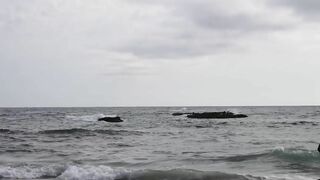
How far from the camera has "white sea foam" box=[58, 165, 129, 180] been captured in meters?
13.6

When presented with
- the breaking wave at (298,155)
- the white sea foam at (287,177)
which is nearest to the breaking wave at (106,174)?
the white sea foam at (287,177)

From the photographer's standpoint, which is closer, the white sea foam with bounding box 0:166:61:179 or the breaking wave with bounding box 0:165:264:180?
the breaking wave with bounding box 0:165:264:180

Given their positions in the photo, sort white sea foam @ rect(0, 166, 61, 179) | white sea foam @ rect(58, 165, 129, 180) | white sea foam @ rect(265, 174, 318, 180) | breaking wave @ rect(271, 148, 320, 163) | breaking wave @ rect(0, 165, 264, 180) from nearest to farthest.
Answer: white sea foam @ rect(265, 174, 318, 180) < breaking wave @ rect(0, 165, 264, 180) < white sea foam @ rect(58, 165, 129, 180) < white sea foam @ rect(0, 166, 61, 179) < breaking wave @ rect(271, 148, 320, 163)

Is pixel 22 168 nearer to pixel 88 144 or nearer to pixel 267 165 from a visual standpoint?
pixel 267 165

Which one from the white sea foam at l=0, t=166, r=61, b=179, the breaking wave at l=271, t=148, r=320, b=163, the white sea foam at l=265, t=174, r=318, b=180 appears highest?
the breaking wave at l=271, t=148, r=320, b=163

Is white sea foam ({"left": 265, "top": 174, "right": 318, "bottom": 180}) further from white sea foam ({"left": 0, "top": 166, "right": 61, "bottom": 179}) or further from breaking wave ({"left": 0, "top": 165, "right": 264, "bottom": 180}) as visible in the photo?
white sea foam ({"left": 0, "top": 166, "right": 61, "bottom": 179})

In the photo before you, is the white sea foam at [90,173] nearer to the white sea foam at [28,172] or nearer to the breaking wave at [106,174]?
the breaking wave at [106,174]

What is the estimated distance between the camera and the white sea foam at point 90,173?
13648 mm

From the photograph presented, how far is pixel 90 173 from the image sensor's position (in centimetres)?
1400

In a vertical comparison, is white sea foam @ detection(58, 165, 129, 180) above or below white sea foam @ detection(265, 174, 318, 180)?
below

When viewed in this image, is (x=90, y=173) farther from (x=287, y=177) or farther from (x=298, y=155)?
(x=298, y=155)

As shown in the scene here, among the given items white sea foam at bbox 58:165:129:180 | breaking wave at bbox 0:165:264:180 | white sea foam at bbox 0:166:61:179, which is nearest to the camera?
breaking wave at bbox 0:165:264:180

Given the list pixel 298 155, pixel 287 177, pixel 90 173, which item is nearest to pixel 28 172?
pixel 90 173

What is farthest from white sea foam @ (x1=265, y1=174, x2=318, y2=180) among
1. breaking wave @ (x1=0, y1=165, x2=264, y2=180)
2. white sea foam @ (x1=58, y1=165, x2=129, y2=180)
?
white sea foam @ (x1=58, y1=165, x2=129, y2=180)
